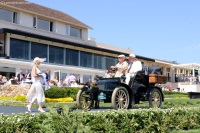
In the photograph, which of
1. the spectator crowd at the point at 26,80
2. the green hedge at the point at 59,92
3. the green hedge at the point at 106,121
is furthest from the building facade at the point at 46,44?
the green hedge at the point at 106,121

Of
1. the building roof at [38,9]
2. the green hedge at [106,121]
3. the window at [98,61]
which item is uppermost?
the building roof at [38,9]

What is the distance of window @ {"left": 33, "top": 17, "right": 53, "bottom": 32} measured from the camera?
135 feet

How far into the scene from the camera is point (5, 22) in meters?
36.1

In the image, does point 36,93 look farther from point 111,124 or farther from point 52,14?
point 52,14

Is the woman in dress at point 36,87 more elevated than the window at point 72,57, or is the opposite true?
the window at point 72,57

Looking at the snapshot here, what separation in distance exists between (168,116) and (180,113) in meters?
0.64

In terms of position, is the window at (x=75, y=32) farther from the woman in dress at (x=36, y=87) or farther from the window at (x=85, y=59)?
the woman in dress at (x=36, y=87)

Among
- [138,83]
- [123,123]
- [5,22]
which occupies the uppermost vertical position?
[5,22]

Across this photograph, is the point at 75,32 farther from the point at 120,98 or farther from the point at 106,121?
the point at 106,121

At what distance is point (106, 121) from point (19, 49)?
86.9 feet

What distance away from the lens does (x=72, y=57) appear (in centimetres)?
3884

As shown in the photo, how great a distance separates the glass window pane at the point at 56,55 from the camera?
35963 millimetres

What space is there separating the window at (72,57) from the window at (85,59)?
88cm

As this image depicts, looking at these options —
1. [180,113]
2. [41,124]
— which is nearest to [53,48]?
[180,113]
